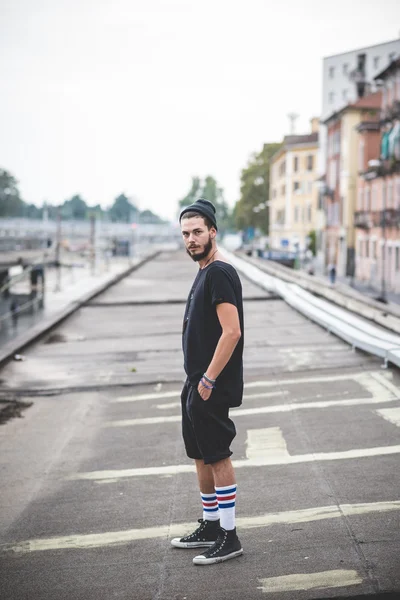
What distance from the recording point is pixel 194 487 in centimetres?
577

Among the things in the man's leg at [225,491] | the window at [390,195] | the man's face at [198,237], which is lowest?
the man's leg at [225,491]

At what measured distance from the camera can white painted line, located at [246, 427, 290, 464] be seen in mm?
6445

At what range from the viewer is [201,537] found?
4691mm

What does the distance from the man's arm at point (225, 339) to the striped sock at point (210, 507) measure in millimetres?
847

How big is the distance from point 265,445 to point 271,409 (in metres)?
1.37

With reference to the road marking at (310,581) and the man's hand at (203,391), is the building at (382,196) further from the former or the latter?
the road marking at (310,581)

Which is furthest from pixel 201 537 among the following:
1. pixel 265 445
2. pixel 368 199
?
pixel 368 199

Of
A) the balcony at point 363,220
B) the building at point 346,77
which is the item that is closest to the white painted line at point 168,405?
the balcony at point 363,220

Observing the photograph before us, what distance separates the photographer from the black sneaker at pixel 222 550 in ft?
14.5

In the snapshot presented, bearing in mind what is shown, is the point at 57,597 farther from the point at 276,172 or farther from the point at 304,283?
the point at 276,172

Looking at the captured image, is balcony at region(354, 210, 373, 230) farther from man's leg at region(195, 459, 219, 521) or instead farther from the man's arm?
the man's arm

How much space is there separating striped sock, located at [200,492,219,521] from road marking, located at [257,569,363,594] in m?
0.68

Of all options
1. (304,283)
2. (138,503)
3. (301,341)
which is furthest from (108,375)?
(304,283)

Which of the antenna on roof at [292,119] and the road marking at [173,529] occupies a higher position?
the antenna on roof at [292,119]
